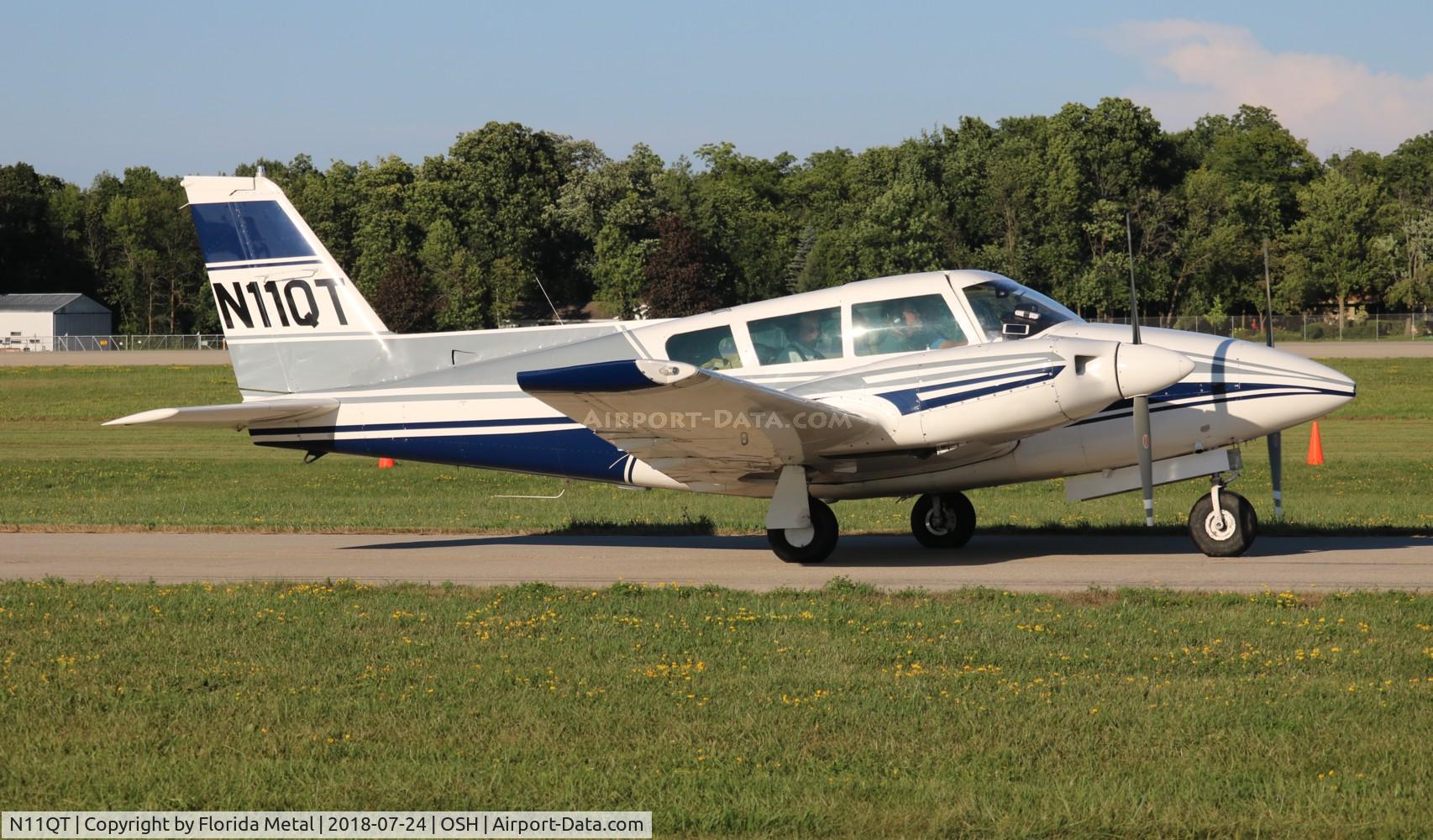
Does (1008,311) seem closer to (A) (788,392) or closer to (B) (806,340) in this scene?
(B) (806,340)

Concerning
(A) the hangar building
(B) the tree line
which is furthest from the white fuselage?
(A) the hangar building

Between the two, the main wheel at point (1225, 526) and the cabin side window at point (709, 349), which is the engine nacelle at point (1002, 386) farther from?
the main wheel at point (1225, 526)

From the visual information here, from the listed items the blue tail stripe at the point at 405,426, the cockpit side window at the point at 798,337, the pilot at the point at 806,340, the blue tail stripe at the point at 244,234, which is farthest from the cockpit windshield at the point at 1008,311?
the blue tail stripe at the point at 244,234

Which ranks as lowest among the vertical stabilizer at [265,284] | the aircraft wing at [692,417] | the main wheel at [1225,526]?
the main wheel at [1225,526]

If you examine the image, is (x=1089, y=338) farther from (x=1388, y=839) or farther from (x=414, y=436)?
(x=1388, y=839)

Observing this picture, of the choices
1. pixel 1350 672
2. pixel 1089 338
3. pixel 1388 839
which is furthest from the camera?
pixel 1089 338

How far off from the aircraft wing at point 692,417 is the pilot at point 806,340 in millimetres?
1032

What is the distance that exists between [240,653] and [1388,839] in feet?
22.7

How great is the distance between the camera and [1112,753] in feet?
22.6

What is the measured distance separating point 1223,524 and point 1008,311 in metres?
2.91

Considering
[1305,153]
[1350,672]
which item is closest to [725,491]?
[1350,672]

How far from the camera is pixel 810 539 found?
13.8 m

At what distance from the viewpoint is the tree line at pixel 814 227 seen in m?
75.1

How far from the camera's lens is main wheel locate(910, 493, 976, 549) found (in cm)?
1505
